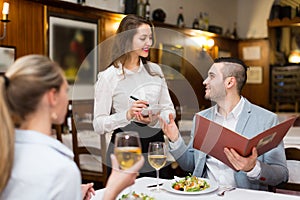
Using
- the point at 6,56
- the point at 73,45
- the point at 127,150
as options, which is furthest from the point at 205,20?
the point at 127,150

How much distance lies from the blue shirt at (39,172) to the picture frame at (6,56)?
140 inches

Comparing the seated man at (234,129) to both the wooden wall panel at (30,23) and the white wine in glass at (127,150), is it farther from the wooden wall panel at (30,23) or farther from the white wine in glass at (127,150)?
the wooden wall panel at (30,23)

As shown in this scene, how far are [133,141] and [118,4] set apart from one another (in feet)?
16.7

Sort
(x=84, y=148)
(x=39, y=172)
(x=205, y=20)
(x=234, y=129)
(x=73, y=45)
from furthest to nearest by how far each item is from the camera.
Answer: (x=205, y=20) < (x=73, y=45) < (x=84, y=148) < (x=234, y=129) < (x=39, y=172)

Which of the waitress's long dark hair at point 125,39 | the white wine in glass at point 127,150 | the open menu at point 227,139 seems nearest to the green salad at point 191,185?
the open menu at point 227,139

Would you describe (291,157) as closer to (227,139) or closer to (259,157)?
(259,157)

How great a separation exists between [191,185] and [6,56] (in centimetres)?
322

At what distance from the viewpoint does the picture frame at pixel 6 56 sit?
177 inches

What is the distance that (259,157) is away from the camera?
2285 millimetres

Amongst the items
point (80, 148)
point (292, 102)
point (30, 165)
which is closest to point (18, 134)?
point (30, 165)

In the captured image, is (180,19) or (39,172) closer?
(39,172)

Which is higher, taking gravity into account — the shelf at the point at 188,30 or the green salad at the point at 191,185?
the shelf at the point at 188,30

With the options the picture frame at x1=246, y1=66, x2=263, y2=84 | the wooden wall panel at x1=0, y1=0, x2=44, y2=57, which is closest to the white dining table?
the wooden wall panel at x1=0, y1=0, x2=44, y2=57

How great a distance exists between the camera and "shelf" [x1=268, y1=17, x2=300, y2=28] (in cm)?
803
